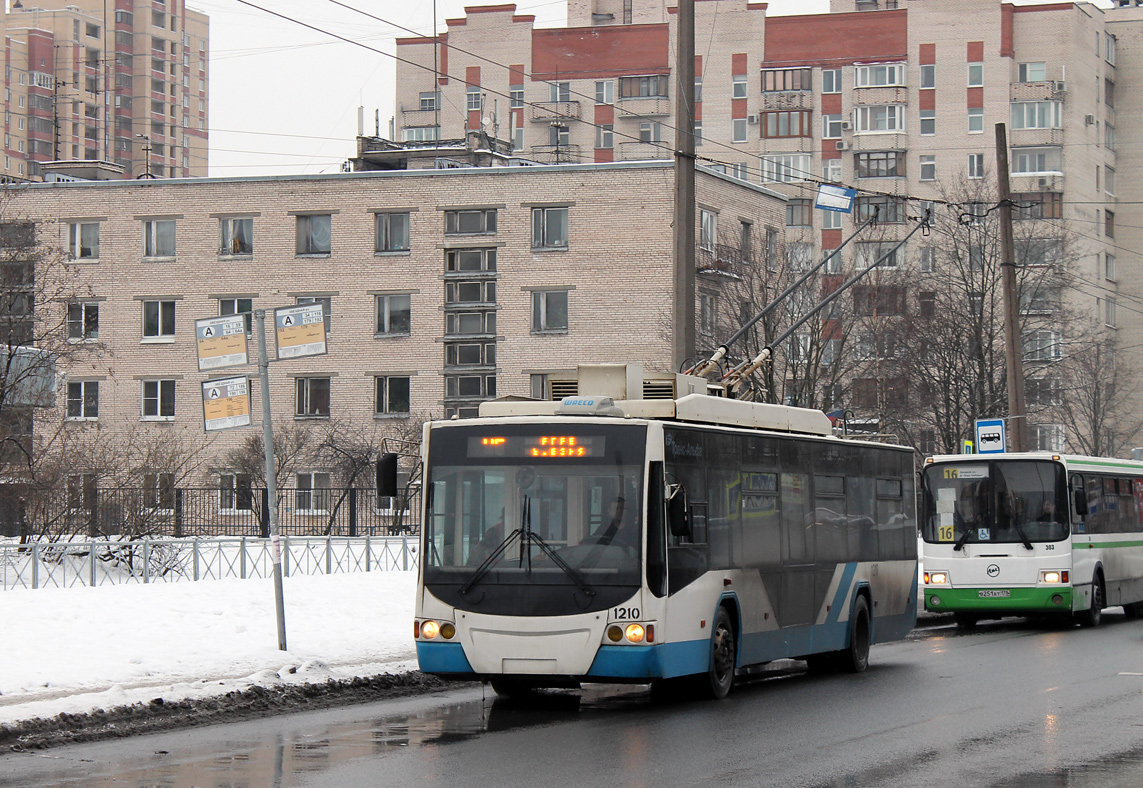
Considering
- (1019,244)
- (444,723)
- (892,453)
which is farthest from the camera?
(1019,244)

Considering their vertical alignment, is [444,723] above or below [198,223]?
below

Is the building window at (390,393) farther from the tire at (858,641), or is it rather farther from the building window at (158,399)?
the tire at (858,641)

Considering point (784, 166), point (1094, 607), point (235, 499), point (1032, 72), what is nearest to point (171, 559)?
point (235, 499)

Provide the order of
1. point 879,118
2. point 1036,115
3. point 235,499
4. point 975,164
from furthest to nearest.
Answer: point 879,118 → point 975,164 → point 1036,115 → point 235,499

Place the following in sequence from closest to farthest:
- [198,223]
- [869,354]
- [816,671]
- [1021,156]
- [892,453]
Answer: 1. [816,671]
2. [892,453]
3. [869,354]
4. [198,223]
5. [1021,156]

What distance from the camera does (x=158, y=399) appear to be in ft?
195

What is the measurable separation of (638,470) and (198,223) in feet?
160

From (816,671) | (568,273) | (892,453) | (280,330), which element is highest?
(568,273)

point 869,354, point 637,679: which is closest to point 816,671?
point 637,679

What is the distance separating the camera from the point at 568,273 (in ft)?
188

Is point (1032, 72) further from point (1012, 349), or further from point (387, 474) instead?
point (387, 474)

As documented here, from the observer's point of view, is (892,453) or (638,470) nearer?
(638,470)

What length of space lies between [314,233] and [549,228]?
885cm

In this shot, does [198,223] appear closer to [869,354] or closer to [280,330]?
[869,354]
